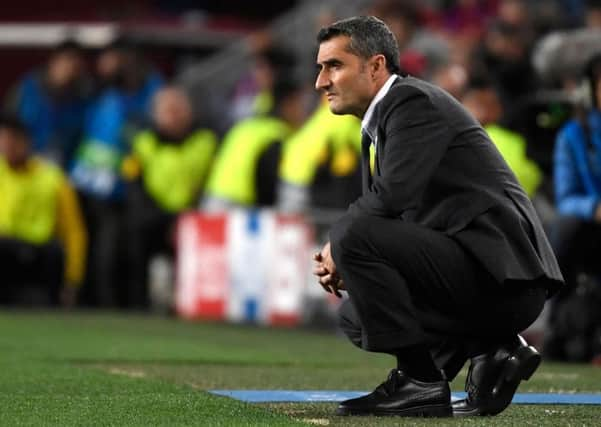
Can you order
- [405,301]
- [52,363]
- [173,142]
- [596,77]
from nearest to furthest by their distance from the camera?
[405,301], [52,363], [596,77], [173,142]

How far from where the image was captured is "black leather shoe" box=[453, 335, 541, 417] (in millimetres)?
6406

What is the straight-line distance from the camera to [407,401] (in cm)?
631

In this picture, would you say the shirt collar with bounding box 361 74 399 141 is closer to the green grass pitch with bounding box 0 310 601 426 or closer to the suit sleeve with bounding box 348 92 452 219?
the suit sleeve with bounding box 348 92 452 219

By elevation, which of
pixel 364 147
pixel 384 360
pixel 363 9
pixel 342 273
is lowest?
pixel 384 360

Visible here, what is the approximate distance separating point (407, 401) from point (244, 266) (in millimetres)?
7456

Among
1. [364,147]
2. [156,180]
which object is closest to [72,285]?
[156,180]

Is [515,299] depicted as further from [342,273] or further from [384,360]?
[384,360]

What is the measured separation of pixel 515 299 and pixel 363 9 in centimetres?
1151

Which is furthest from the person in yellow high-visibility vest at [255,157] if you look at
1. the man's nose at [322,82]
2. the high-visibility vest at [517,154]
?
the man's nose at [322,82]

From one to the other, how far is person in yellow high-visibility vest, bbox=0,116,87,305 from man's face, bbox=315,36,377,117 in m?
8.87

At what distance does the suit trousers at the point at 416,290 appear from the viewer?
6.21 metres

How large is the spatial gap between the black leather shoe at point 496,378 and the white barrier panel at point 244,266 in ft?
21.6

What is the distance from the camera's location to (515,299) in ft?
20.9

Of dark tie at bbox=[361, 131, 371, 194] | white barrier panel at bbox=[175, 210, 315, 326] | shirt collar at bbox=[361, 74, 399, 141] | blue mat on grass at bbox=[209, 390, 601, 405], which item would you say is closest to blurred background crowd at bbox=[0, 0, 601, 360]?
white barrier panel at bbox=[175, 210, 315, 326]
